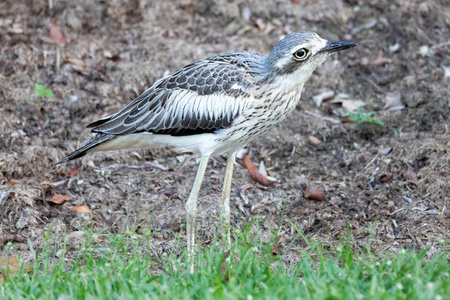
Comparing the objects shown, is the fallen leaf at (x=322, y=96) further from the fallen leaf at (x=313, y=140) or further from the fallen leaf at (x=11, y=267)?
the fallen leaf at (x=11, y=267)

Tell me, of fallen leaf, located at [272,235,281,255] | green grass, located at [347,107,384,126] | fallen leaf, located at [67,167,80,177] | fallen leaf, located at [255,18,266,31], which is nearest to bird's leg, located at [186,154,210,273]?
fallen leaf, located at [272,235,281,255]

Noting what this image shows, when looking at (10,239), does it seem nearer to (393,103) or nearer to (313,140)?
(313,140)

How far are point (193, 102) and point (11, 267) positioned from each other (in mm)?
1772

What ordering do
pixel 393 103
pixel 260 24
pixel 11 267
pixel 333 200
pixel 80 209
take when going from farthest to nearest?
pixel 260 24, pixel 393 103, pixel 333 200, pixel 80 209, pixel 11 267

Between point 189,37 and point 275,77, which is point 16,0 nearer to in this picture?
point 189,37

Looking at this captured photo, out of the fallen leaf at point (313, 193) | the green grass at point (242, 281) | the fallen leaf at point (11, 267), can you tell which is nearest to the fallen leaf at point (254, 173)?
the fallen leaf at point (313, 193)

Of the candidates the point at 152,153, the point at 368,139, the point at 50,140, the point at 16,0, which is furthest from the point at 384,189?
the point at 16,0

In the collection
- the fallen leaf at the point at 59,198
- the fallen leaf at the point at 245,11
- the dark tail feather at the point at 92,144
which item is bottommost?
the fallen leaf at the point at 59,198

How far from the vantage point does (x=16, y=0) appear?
809 cm

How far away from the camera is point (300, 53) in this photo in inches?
195

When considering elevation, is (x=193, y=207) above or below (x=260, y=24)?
below

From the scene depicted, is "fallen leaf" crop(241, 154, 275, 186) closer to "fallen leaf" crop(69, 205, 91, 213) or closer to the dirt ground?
the dirt ground

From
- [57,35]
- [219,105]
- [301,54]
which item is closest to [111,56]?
[57,35]

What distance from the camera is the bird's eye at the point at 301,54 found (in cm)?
493
